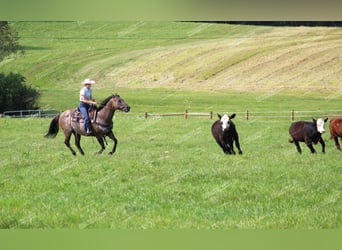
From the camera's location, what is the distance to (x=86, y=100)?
13281 mm

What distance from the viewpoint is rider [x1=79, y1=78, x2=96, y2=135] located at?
12.8 metres

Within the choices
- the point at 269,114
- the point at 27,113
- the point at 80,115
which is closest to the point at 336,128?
the point at 269,114

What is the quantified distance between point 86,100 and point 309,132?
8264mm

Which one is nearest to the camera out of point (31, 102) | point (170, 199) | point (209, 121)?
point (170, 199)

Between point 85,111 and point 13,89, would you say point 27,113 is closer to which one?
point 13,89

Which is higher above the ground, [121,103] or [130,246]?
[121,103]

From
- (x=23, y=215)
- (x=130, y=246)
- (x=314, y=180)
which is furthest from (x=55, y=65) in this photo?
(x=130, y=246)

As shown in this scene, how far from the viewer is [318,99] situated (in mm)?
19609

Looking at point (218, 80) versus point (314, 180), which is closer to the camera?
point (314, 180)

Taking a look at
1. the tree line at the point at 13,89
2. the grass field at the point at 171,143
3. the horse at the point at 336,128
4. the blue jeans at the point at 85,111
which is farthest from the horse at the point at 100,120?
the horse at the point at 336,128

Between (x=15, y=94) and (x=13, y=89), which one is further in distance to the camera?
(x=15, y=94)

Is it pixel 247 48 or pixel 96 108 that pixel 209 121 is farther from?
pixel 96 108

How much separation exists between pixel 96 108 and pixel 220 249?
12221 mm

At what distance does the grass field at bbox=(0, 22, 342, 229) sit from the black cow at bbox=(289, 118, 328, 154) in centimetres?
56
